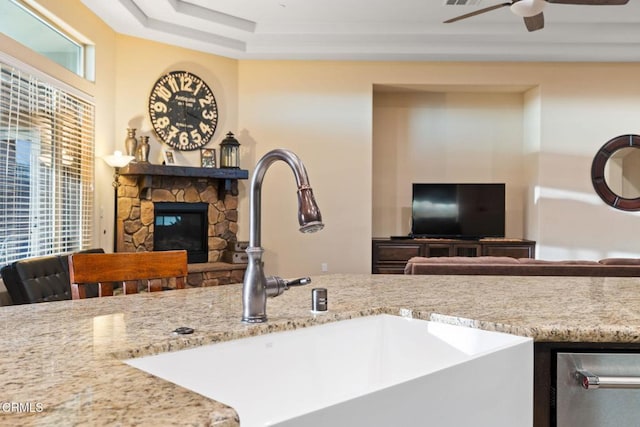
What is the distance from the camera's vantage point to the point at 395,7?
518cm

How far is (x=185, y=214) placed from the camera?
19.2 ft

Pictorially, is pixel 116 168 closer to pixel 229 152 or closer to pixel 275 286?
pixel 229 152

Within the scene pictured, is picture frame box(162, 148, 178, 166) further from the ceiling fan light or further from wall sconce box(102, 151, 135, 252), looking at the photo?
the ceiling fan light

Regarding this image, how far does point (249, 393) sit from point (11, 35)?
12.3ft

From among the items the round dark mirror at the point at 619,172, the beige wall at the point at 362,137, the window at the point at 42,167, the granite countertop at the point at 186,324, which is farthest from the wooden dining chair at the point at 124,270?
the round dark mirror at the point at 619,172

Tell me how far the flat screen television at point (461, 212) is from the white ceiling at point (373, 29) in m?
1.65

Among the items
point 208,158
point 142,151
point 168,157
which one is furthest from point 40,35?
point 208,158

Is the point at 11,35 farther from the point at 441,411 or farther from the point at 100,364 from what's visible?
the point at 441,411

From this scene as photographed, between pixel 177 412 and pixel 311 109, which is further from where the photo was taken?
pixel 311 109

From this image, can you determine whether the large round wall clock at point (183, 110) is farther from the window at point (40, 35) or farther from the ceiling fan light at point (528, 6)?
the ceiling fan light at point (528, 6)

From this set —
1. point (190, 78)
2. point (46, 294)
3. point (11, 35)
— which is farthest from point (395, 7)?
point (46, 294)

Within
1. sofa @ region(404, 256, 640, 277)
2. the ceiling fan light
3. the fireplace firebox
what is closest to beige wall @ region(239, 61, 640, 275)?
the fireplace firebox

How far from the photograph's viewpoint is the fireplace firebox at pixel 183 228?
5.68 meters

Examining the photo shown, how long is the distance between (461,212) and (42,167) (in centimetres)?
472
